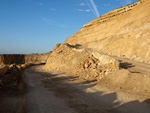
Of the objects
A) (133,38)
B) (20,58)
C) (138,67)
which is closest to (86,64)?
(138,67)

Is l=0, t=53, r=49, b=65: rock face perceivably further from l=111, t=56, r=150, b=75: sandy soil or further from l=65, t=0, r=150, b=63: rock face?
l=111, t=56, r=150, b=75: sandy soil

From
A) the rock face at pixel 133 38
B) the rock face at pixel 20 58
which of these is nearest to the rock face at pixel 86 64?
the rock face at pixel 133 38

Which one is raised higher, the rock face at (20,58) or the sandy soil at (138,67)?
the rock face at (20,58)

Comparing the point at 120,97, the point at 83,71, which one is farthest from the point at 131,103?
the point at 83,71

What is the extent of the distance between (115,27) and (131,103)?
2366 cm

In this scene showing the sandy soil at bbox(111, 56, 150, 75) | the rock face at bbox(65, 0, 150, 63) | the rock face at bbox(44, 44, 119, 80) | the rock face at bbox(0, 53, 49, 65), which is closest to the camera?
the sandy soil at bbox(111, 56, 150, 75)

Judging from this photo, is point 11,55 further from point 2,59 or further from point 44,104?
point 44,104

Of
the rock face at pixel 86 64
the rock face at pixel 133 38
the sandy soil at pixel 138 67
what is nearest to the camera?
the sandy soil at pixel 138 67

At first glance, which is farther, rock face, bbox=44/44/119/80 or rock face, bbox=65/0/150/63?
rock face, bbox=65/0/150/63

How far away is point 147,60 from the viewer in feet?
48.3

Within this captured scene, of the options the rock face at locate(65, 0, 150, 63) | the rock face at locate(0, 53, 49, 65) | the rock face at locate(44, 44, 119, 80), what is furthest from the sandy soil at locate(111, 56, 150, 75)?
the rock face at locate(0, 53, 49, 65)

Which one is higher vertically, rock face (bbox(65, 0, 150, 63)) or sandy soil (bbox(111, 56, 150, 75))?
rock face (bbox(65, 0, 150, 63))

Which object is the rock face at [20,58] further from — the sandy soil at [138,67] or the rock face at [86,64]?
the sandy soil at [138,67]

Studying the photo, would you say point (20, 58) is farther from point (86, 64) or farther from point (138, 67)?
point (138, 67)
